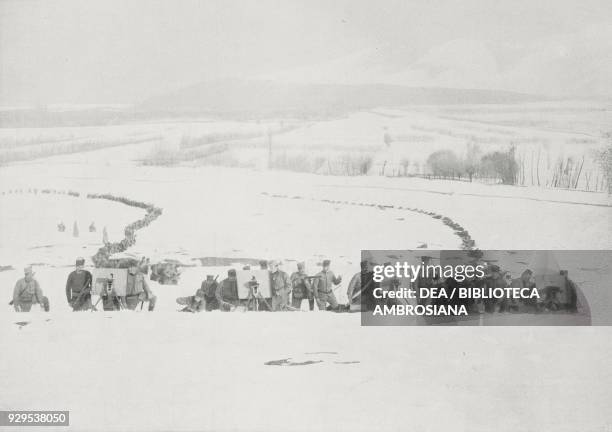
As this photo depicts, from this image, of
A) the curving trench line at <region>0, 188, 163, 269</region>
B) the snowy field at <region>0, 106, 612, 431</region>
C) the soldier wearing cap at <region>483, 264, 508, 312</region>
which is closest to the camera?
the snowy field at <region>0, 106, 612, 431</region>

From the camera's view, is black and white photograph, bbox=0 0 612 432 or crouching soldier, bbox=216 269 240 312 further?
crouching soldier, bbox=216 269 240 312

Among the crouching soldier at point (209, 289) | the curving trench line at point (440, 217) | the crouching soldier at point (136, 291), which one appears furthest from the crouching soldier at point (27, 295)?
the curving trench line at point (440, 217)

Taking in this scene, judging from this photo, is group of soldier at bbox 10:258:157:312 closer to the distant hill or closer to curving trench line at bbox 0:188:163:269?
curving trench line at bbox 0:188:163:269

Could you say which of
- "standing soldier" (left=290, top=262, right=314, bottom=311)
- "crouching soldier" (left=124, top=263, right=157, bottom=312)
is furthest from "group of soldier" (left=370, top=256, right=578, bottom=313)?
"crouching soldier" (left=124, top=263, right=157, bottom=312)

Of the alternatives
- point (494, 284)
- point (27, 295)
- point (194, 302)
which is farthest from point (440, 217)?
point (27, 295)

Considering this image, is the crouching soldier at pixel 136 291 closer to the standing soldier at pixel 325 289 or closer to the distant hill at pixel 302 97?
the standing soldier at pixel 325 289

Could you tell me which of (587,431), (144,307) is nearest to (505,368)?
(587,431)

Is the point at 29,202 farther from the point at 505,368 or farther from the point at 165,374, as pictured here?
the point at 505,368
